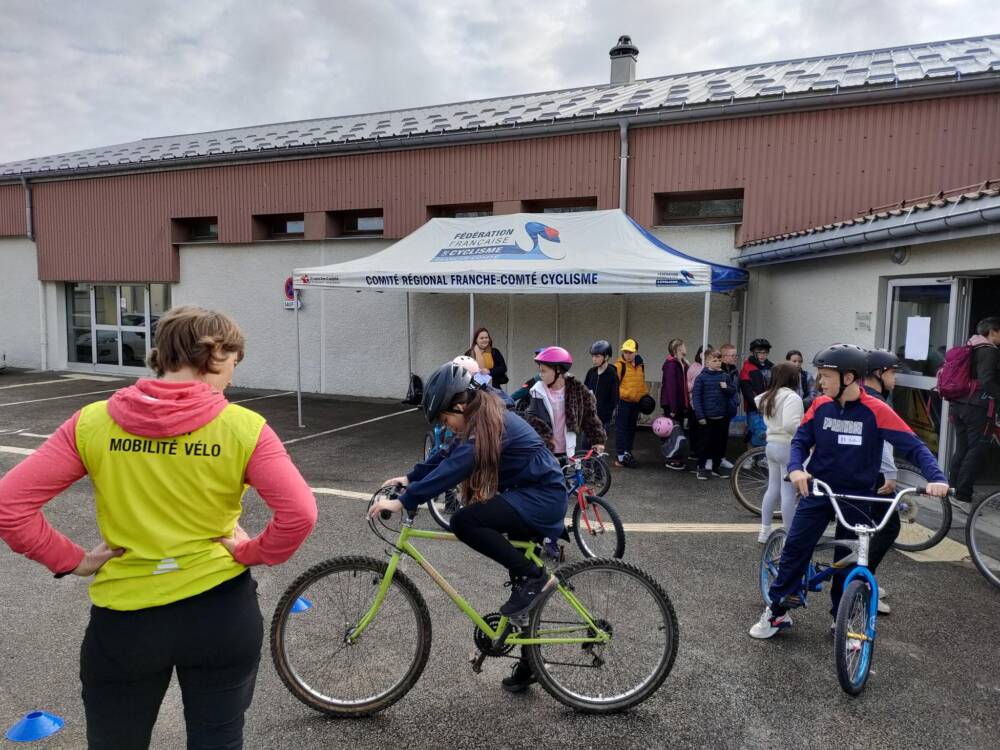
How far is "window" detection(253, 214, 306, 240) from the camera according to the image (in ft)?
48.7

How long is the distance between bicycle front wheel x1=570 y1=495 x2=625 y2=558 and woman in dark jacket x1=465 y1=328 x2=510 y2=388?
4.01 m

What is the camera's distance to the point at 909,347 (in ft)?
23.3

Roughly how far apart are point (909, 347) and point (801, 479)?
473 centimetres

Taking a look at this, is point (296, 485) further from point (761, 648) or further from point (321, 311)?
point (321, 311)

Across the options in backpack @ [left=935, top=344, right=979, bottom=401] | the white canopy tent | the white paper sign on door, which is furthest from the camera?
the white canopy tent

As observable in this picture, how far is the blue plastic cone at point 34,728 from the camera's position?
2727 mm

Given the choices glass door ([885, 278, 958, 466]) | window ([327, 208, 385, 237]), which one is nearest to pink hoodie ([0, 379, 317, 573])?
glass door ([885, 278, 958, 466])

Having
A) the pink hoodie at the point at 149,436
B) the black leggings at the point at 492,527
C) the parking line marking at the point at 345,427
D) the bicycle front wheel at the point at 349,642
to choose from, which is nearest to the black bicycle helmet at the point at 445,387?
the black leggings at the point at 492,527

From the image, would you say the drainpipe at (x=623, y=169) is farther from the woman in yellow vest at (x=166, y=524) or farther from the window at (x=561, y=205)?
the woman in yellow vest at (x=166, y=524)

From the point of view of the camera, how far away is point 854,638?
3.13m

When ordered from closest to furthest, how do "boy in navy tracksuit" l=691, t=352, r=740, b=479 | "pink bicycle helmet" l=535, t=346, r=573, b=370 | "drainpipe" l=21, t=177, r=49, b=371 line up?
1. "pink bicycle helmet" l=535, t=346, r=573, b=370
2. "boy in navy tracksuit" l=691, t=352, r=740, b=479
3. "drainpipe" l=21, t=177, r=49, b=371

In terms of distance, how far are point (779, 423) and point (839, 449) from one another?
1706 mm

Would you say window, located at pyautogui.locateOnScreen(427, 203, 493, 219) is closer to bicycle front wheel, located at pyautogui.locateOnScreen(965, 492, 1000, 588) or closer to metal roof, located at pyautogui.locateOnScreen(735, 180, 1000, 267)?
metal roof, located at pyautogui.locateOnScreen(735, 180, 1000, 267)

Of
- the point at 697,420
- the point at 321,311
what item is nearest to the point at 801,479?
the point at 697,420
